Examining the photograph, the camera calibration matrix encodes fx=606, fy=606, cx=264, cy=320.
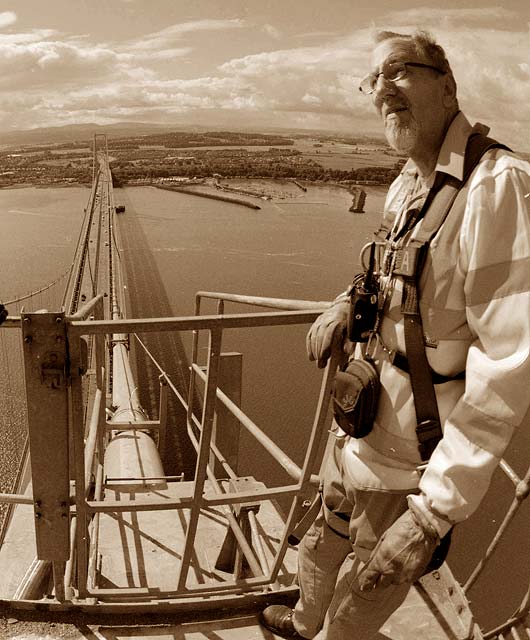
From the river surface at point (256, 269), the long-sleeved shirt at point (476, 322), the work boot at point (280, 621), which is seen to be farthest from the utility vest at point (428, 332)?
the river surface at point (256, 269)

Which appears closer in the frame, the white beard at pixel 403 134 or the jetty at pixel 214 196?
the white beard at pixel 403 134

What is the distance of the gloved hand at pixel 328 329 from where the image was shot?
6.98 ft

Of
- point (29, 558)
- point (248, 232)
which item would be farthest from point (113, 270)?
point (248, 232)

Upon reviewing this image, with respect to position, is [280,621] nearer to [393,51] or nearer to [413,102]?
[413,102]

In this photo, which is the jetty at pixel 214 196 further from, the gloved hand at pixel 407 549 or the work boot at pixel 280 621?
the gloved hand at pixel 407 549

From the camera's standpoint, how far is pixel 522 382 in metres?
1.56

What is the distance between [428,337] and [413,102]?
71 centimetres

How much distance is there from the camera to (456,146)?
1.75 metres

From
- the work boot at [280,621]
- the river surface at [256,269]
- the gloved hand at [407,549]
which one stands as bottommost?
the river surface at [256,269]

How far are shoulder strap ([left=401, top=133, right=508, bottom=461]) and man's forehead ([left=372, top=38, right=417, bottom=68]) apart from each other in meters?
0.32

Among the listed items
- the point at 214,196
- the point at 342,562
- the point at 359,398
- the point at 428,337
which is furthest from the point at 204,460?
the point at 214,196

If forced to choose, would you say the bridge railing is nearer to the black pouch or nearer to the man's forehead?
the black pouch

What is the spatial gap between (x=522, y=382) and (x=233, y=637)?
1.80m

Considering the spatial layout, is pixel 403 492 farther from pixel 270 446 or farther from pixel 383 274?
pixel 270 446
